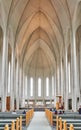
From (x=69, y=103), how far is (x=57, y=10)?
15.5 m

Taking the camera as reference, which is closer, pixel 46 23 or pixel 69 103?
pixel 69 103

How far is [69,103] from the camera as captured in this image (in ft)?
129

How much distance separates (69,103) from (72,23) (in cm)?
1484

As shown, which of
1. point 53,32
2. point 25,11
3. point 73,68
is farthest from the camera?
point 53,32

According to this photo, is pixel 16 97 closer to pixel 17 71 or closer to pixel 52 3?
pixel 17 71

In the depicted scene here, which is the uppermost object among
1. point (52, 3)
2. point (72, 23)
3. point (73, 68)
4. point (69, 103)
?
point (52, 3)

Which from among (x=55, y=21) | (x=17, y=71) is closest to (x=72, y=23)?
(x=55, y=21)

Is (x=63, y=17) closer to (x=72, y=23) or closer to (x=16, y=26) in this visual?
(x=72, y=23)

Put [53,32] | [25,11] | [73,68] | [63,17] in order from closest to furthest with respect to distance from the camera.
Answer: [73,68] → [63,17] → [25,11] → [53,32]

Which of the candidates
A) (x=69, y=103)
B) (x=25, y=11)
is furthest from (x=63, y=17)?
(x=69, y=103)

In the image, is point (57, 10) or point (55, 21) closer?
point (57, 10)

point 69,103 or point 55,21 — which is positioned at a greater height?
point 55,21

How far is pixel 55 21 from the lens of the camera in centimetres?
3891

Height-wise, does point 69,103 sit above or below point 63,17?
below
